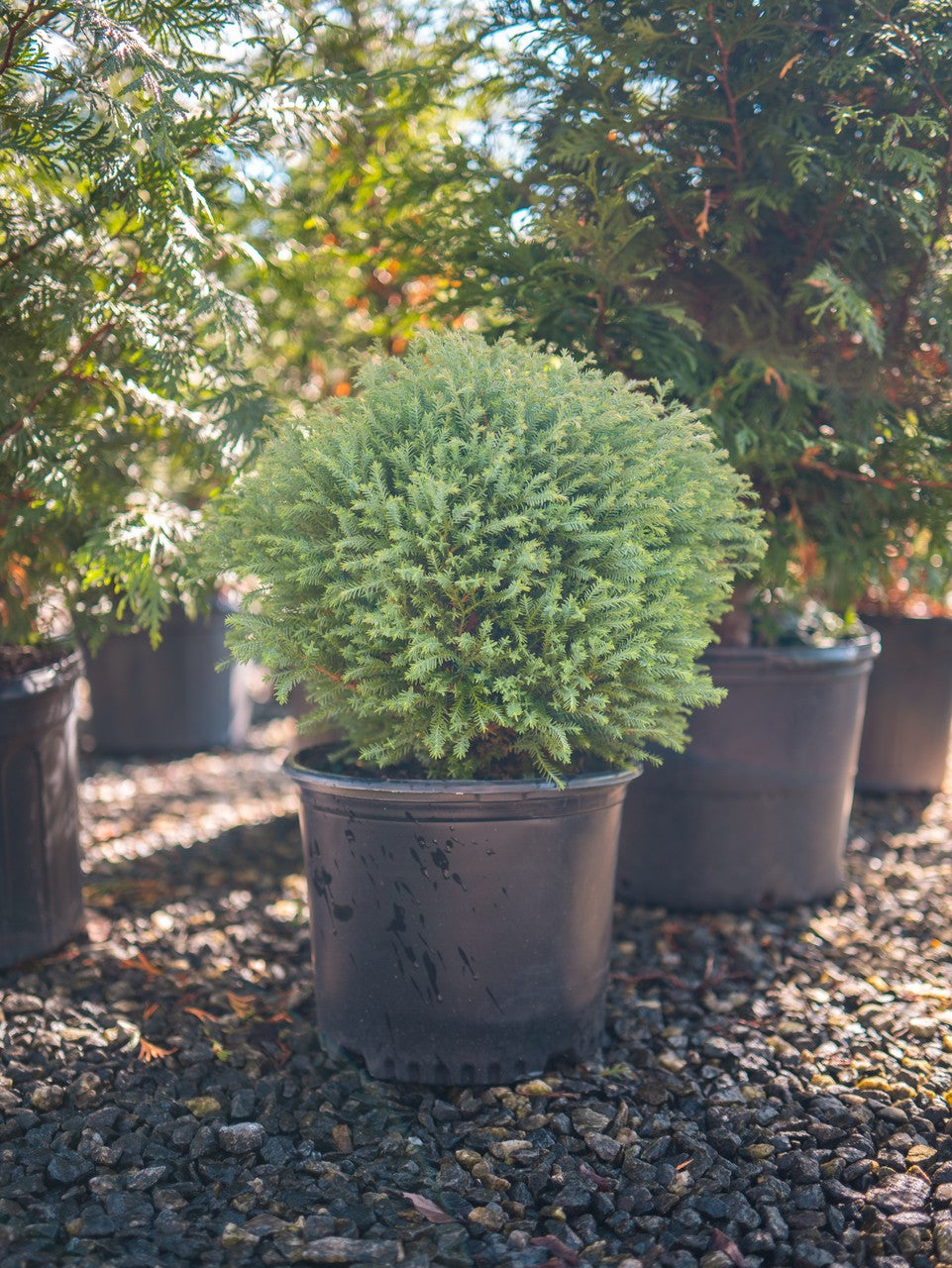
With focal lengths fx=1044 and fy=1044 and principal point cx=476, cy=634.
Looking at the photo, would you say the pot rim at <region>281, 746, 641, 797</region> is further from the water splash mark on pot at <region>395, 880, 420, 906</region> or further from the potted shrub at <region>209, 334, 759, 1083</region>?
the water splash mark on pot at <region>395, 880, 420, 906</region>

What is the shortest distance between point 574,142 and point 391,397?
103cm

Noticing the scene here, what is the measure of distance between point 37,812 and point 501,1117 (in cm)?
151

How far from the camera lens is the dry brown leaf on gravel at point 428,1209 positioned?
1.84 metres

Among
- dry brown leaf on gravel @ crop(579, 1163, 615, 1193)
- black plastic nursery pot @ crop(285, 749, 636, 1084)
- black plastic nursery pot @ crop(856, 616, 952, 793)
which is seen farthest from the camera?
black plastic nursery pot @ crop(856, 616, 952, 793)

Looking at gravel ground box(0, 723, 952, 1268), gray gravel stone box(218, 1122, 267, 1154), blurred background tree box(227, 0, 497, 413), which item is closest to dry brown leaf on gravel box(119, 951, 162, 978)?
gravel ground box(0, 723, 952, 1268)

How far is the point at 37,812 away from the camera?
9.29ft

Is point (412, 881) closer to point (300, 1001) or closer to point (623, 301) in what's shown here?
point (300, 1001)

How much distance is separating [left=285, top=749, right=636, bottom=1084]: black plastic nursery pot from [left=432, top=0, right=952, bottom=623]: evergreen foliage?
124cm

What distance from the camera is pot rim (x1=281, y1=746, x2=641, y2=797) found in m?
2.15

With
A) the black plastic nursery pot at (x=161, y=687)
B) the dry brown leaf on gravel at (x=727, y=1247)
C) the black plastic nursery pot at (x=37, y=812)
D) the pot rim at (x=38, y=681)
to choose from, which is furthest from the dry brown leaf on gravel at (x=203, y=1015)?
the black plastic nursery pot at (x=161, y=687)

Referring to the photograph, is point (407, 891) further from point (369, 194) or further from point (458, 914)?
point (369, 194)

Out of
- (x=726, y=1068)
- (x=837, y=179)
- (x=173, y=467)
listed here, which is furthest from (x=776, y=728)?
(x=173, y=467)

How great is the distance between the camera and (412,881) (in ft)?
7.29

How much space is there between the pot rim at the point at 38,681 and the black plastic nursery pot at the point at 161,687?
7.93 feet
